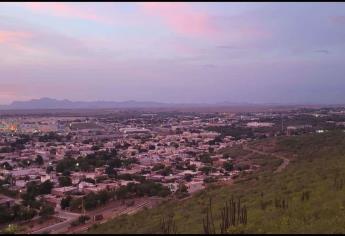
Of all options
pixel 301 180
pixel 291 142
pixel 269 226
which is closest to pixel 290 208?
pixel 269 226

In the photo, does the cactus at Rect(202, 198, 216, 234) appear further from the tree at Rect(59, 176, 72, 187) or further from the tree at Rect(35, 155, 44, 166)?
the tree at Rect(35, 155, 44, 166)

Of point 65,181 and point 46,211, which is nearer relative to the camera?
point 46,211

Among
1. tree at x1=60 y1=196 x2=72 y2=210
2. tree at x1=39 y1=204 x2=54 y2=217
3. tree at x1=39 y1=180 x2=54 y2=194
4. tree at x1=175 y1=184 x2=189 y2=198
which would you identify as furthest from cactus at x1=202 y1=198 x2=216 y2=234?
tree at x1=39 y1=180 x2=54 y2=194

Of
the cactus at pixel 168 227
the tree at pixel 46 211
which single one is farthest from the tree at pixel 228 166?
the cactus at pixel 168 227

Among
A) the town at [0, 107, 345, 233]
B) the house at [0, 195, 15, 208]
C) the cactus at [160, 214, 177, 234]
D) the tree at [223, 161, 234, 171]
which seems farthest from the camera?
the tree at [223, 161, 234, 171]

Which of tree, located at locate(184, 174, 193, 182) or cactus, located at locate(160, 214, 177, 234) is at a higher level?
→ cactus, located at locate(160, 214, 177, 234)

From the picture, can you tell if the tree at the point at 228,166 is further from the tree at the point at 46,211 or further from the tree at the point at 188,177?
the tree at the point at 46,211

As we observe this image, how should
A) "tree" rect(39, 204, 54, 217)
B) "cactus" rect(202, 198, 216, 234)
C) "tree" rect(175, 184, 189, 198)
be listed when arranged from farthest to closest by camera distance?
"tree" rect(175, 184, 189, 198)
"tree" rect(39, 204, 54, 217)
"cactus" rect(202, 198, 216, 234)

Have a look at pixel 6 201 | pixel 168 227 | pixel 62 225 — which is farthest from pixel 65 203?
pixel 168 227

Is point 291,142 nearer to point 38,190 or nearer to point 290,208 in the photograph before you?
point 38,190

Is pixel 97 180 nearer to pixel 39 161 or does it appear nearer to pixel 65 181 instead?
pixel 65 181

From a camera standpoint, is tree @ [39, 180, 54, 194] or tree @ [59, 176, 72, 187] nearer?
tree @ [39, 180, 54, 194]
